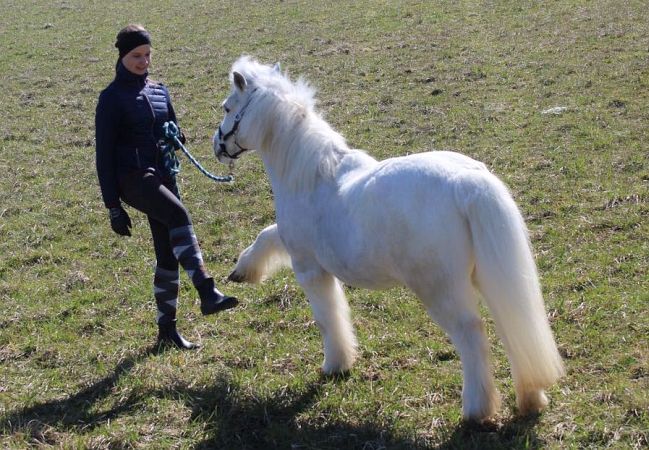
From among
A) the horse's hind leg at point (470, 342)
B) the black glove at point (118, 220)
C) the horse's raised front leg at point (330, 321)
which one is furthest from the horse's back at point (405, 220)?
the black glove at point (118, 220)

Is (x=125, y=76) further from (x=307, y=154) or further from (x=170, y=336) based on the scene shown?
(x=170, y=336)

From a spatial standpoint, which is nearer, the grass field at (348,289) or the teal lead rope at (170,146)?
the grass field at (348,289)

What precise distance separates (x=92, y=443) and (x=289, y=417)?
1244mm

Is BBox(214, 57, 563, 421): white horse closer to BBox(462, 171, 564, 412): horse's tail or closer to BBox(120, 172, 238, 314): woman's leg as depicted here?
BBox(462, 171, 564, 412): horse's tail

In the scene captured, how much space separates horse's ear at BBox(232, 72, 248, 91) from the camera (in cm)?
528

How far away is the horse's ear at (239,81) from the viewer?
5.28m

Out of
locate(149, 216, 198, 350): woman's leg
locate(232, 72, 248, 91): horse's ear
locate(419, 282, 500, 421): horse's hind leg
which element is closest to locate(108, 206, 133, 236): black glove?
locate(149, 216, 198, 350): woman's leg

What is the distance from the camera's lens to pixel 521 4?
20.9 metres

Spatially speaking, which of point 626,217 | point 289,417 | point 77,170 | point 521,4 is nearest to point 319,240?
point 289,417

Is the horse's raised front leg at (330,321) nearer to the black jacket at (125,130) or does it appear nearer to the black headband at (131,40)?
the black jacket at (125,130)

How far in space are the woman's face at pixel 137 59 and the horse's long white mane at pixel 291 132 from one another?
739 millimetres

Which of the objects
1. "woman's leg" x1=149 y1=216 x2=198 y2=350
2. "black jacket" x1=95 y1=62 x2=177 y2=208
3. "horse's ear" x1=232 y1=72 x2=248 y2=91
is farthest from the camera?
"woman's leg" x1=149 y1=216 x2=198 y2=350

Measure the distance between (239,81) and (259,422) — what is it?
7.79 feet

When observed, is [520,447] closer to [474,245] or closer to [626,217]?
[474,245]
